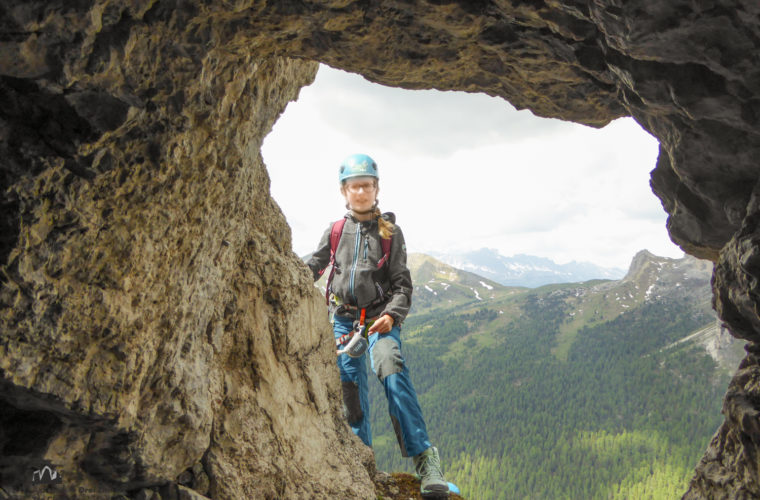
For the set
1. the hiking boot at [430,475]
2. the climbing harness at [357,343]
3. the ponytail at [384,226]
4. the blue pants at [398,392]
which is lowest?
the hiking boot at [430,475]

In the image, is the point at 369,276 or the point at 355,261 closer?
the point at 369,276

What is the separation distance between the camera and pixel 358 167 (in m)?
7.44

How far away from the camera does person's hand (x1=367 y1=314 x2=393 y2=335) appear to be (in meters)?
6.55

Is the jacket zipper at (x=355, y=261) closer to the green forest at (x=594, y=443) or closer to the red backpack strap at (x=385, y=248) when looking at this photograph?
the red backpack strap at (x=385, y=248)

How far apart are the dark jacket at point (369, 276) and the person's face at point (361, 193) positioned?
274mm

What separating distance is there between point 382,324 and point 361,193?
2.19 m

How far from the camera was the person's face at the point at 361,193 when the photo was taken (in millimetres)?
7348

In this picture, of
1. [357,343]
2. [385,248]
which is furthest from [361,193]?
[357,343]

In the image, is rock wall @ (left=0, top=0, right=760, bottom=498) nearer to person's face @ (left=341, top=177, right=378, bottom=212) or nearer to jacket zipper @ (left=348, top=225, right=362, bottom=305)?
jacket zipper @ (left=348, top=225, right=362, bottom=305)

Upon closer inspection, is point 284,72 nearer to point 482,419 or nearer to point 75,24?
point 75,24

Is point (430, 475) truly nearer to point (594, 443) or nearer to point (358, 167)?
point (358, 167)

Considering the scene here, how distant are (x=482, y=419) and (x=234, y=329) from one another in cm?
20674

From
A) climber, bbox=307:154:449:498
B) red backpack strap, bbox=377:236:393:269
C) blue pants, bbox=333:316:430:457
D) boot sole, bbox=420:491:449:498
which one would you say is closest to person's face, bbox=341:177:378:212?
climber, bbox=307:154:449:498

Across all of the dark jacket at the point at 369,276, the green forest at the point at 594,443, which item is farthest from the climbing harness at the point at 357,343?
the green forest at the point at 594,443
